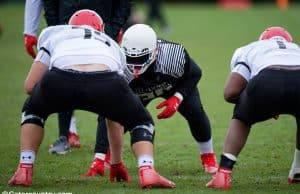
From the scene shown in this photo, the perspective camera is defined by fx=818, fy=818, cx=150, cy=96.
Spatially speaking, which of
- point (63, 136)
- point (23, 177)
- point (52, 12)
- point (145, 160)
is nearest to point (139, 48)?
point (145, 160)

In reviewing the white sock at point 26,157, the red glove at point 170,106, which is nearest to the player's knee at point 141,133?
the red glove at point 170,106

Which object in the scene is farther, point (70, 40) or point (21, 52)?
point (21, 52)

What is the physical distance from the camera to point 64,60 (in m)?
6.27

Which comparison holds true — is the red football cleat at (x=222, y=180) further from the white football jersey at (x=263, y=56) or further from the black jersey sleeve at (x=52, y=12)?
the black jersey sleeve at (x=52, y=12)

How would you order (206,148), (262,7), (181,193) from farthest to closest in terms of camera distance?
(262,7) → (206,148) → (181,193)

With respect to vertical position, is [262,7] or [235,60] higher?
[262,7]

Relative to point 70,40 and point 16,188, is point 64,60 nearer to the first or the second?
point 70,40

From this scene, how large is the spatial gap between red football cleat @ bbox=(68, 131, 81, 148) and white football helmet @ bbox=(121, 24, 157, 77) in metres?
2.34

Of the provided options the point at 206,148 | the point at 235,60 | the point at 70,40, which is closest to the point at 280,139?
the point at 206,148

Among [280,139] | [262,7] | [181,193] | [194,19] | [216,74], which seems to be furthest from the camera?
[262,7]

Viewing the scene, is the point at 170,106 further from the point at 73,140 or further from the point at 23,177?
the point at 73,140

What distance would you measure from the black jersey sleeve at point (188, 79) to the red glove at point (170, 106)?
113 millimetres

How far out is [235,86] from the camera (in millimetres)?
6609

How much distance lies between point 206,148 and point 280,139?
1.79 metres
